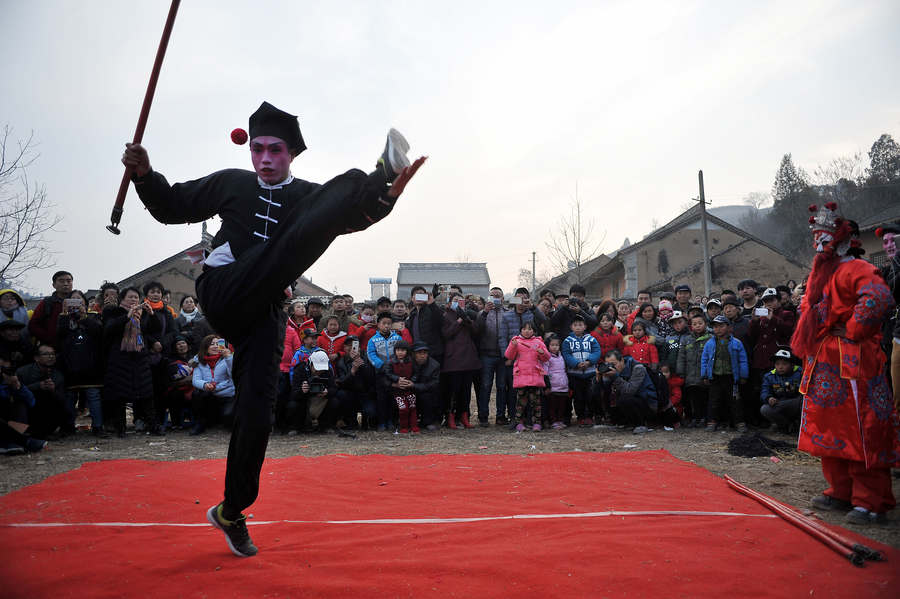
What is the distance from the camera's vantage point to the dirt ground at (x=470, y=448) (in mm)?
4938

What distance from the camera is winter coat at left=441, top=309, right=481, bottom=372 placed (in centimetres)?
874

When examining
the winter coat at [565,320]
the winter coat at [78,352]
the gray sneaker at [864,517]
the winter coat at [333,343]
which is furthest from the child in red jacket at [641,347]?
the winter coat at [78,352]

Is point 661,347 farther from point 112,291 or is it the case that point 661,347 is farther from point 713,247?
point 713,247

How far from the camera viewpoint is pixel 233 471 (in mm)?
2727

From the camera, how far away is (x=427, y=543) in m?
2.95

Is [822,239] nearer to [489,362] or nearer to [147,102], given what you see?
[147,102]

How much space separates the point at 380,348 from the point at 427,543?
5936mm

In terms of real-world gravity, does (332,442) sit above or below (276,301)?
below

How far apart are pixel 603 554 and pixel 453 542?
73 cm

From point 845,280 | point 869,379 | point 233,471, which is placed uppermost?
point 845,280

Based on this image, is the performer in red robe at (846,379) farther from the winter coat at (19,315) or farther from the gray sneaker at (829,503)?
the winter coat at (19,315)

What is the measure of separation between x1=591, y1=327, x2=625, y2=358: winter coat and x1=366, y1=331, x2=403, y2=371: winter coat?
3.00 metres

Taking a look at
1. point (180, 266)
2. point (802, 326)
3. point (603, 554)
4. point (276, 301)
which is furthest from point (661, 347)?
point (180, 266)

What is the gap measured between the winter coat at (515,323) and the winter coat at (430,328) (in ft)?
3.06
